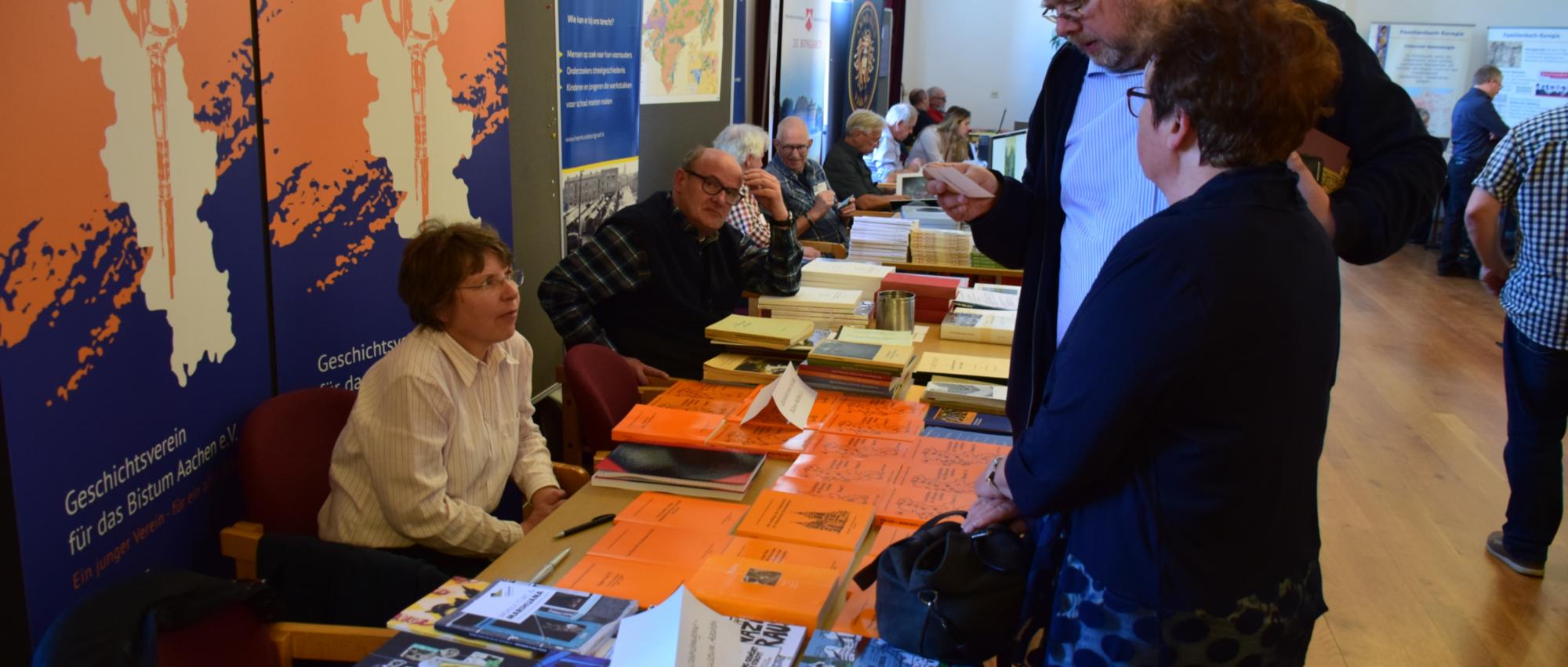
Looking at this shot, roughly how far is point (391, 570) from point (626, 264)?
5.63ft

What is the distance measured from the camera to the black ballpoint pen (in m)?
1.95

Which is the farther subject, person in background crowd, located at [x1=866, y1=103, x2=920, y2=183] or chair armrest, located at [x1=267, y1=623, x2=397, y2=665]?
person in background crowd, located at [x1=866, y1=103, x2=920, y2=183]

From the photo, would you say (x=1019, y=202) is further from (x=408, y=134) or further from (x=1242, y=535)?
(x=408, y=134)

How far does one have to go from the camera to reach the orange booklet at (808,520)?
6.24 ft

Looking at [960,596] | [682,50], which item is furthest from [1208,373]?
[682,50]

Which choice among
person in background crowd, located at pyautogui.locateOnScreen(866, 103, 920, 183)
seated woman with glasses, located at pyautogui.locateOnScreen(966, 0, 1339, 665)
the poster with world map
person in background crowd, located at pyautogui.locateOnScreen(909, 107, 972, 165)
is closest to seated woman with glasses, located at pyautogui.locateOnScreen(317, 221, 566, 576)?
seated woman with glasses, located at pyautogui.locateOnScreen(966, 0, 1339, 665)

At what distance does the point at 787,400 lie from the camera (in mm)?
2545

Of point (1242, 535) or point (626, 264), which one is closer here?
point (1242, 535)

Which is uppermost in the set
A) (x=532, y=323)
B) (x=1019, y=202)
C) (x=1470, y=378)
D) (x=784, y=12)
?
(x=784, y=12)

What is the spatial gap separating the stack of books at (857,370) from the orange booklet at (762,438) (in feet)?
1.08

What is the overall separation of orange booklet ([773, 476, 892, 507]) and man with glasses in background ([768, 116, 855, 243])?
372cm

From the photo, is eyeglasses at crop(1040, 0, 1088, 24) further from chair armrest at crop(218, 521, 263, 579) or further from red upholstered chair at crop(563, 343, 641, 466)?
chair armrest at crop(218, 521, 263, 579)

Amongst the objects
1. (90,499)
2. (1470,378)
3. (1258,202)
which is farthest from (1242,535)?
(1470,378)

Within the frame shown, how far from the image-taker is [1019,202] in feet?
6.53
